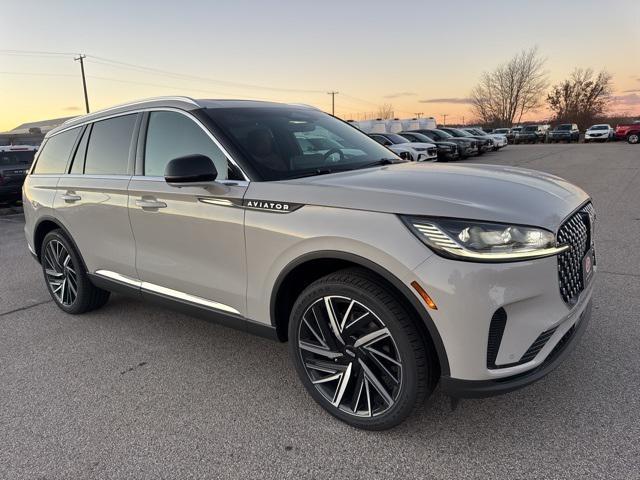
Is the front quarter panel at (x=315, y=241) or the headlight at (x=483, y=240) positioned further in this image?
the front quarter panel at (x=315, y=241)

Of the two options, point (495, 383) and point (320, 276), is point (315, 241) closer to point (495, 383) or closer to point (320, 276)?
point (320, 276)

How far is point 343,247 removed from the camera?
2438mm

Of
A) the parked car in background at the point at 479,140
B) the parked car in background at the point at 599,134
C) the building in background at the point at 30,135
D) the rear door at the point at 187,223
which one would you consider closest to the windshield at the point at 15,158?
the building in background at the point at 30,135

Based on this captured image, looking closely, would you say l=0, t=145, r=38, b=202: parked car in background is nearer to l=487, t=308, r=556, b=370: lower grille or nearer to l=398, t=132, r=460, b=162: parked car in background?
l=487, t=308, r=556, b=370: lower grille

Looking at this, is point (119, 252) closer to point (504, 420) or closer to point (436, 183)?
point (436, 183)

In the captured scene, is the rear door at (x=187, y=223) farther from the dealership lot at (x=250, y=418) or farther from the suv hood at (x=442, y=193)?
the dealership lot at (x=250, y=418)

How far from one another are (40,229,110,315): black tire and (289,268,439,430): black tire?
2554 millimetres

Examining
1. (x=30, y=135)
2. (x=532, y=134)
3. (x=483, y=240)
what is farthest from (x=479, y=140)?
(x=30, y=135)

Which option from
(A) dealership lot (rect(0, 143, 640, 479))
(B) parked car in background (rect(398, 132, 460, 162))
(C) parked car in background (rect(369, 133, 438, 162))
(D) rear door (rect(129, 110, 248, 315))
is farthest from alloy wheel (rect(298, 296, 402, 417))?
(B) parked car in background (rect(398, 132, 460, 162))

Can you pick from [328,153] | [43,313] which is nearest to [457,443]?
[328,153]

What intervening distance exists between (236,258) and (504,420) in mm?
1804

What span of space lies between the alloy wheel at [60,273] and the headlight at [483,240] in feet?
11.8

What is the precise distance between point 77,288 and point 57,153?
4.45 feet

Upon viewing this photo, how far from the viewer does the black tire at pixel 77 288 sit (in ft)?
14.3
